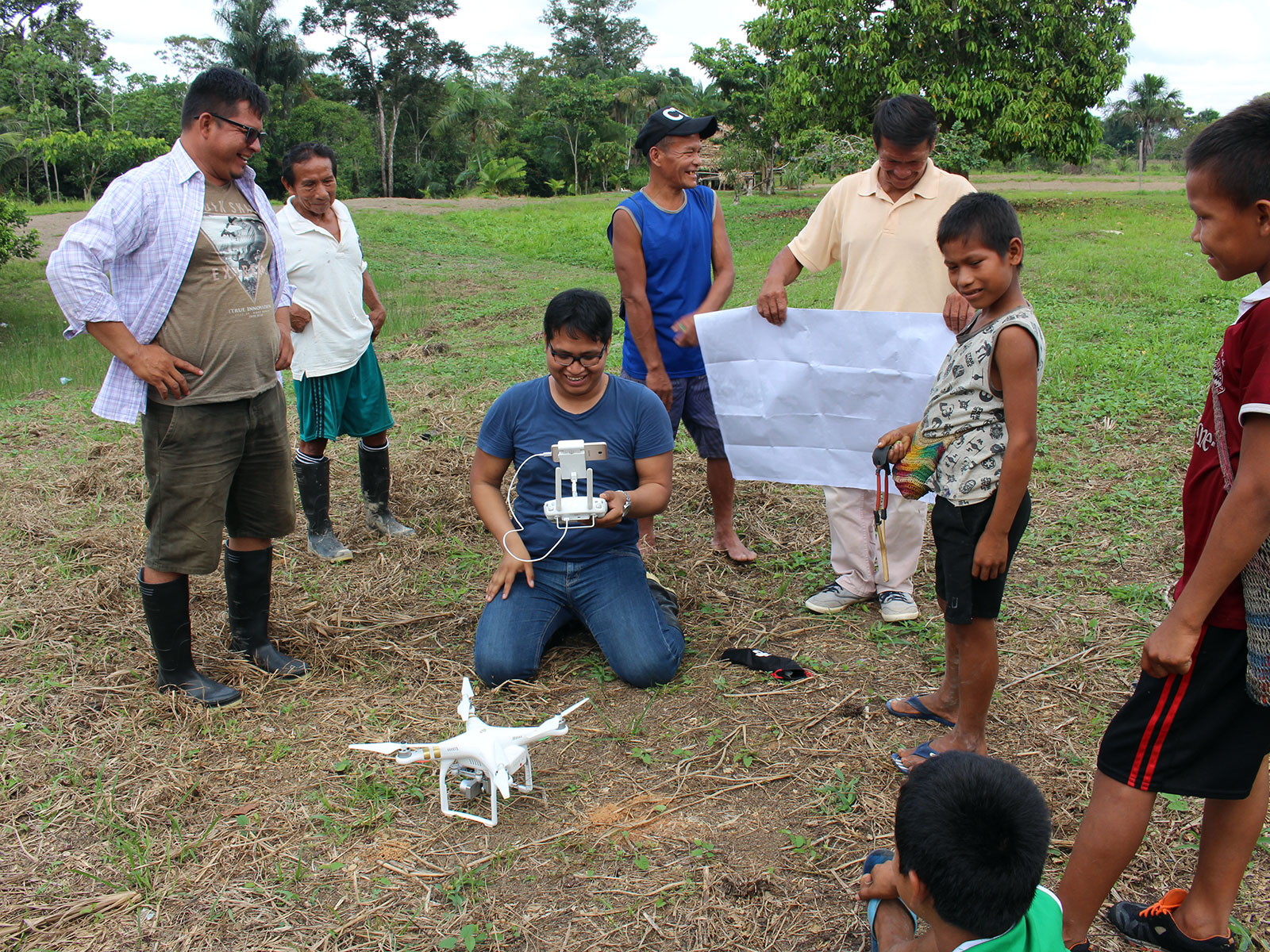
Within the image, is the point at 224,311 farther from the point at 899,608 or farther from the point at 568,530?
the point at 899,608

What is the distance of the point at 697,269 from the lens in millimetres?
4059

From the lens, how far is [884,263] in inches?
139

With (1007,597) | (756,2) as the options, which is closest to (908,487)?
(1007,597)

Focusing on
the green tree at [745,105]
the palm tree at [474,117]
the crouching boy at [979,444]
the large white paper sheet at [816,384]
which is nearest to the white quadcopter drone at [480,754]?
the crouching boy at [979,444]

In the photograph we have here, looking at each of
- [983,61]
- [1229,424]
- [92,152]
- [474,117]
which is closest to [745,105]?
[983,61]

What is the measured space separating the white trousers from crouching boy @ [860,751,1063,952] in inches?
81.3

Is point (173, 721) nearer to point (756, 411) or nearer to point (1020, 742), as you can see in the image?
point (756, 411)

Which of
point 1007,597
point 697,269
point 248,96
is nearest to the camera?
point 248,96

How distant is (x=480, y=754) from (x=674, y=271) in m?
2.29

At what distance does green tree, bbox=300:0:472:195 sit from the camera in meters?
42.2

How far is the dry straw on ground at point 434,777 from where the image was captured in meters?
2.25

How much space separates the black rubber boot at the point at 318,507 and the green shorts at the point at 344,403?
144 mm

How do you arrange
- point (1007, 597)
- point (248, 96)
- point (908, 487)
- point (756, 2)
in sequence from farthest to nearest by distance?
1. point (756, 2)
2. point (1007, 597)
3. point (248, 96)
4. point (908, 487)

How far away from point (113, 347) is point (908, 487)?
8.01 feet
